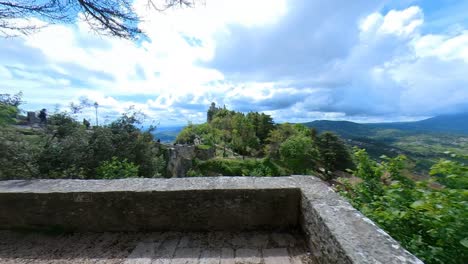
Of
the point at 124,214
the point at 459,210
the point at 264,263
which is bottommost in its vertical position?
the point at 264,263

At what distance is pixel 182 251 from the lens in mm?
1790

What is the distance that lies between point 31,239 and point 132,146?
618cm

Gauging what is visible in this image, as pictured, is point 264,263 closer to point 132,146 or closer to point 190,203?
point 190,203

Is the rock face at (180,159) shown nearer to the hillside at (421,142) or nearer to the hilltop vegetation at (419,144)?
the hillside at (421,142)

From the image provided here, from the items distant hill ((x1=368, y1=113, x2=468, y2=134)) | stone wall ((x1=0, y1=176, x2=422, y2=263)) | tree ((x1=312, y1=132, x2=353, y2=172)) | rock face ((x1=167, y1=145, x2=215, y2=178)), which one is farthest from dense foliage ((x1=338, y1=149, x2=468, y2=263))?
tree ((x1=312, y1=132, x2=353, y2=172))

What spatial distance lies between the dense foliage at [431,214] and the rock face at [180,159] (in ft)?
54.0

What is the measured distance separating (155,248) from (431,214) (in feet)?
6.11

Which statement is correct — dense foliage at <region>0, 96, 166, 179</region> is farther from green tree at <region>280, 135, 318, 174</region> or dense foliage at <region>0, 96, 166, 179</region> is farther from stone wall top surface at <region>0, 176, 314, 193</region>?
green tree at <region>280, 135, 318, 174</region>

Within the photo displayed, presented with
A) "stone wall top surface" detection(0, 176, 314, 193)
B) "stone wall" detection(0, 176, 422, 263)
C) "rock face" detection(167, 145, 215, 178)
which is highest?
"stone wall top surface" detection(0, 176, 314, 193)

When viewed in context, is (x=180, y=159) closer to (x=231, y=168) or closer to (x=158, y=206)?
(x=231, y=168)

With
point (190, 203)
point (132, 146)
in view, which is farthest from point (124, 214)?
point (132, 146)

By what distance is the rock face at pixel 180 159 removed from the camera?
1830 centimetres

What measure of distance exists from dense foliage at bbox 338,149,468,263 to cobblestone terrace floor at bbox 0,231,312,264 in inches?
25.3

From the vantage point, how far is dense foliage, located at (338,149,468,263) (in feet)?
3.76
